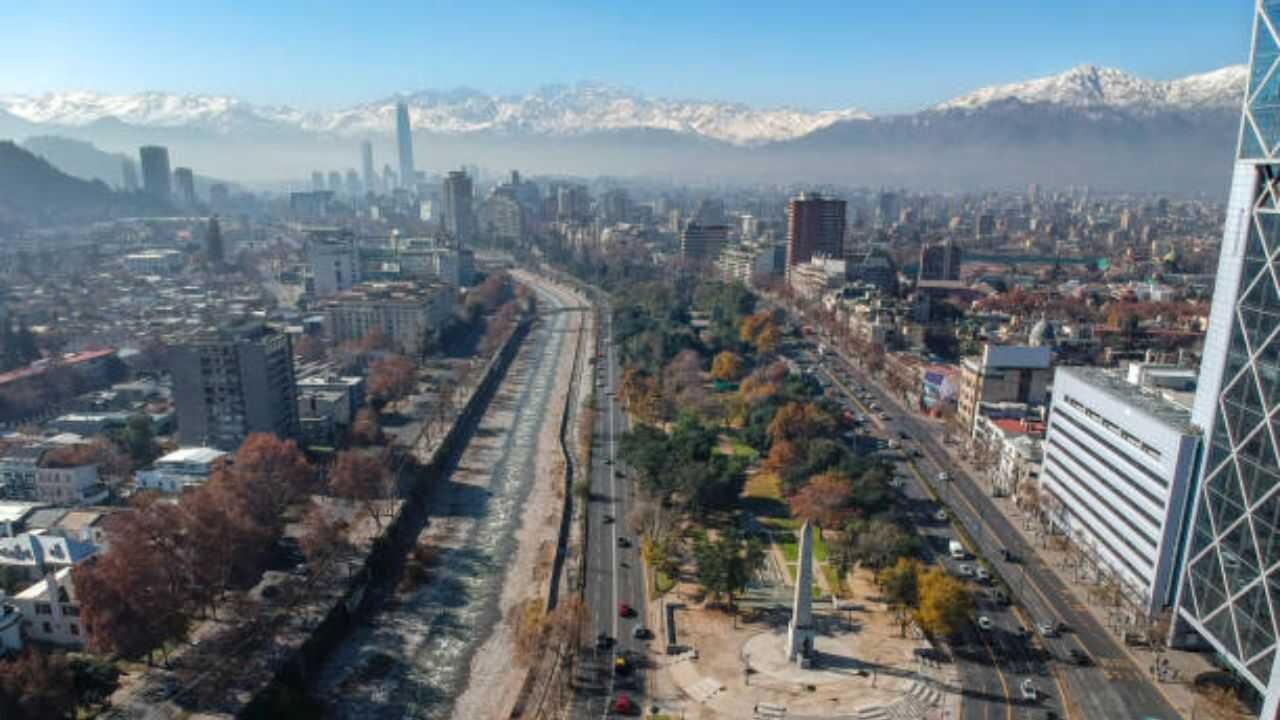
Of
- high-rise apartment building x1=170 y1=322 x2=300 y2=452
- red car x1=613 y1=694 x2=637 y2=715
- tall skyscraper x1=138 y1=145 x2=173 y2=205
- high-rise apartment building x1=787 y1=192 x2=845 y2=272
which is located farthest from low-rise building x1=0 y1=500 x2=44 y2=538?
tall skyscraper x1=138 y1=145 x2=173 y2=205

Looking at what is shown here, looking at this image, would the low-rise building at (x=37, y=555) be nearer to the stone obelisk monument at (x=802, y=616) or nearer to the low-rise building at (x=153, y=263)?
the stone obelisk monument at (x=802, y=616)

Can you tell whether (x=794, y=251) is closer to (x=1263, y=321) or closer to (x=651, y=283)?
(x=651, y=283)

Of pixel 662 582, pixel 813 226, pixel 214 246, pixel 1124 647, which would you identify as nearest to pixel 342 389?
pixel 662 582

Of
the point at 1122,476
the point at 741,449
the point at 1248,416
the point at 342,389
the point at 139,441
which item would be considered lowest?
the point at 741,449

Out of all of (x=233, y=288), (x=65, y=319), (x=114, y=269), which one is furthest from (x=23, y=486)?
(x=114, y=269)

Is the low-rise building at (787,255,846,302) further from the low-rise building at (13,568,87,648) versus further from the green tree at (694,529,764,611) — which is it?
the low-rise building at (13,568,87,648)

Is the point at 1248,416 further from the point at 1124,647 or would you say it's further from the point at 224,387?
the point at 224,387

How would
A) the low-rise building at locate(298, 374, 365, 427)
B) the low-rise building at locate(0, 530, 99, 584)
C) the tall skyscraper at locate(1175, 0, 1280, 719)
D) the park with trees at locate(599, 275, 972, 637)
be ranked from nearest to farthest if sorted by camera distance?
the tall skyscraper at locate(1175, 0, 1280, 719), the park with trees at locate(599, 275, 972, 637), the low-rise building at locate(0, 530, 99, 584), the low-rise building at locate(298, 374, 365, 427)
